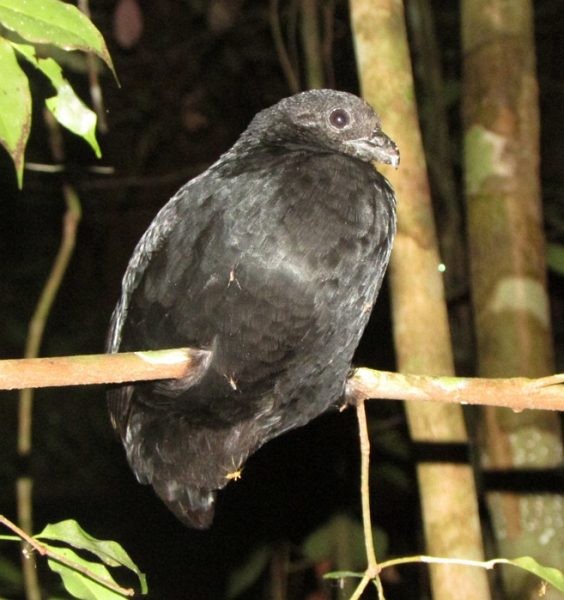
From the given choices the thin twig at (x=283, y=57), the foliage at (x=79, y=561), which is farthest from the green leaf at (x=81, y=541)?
the thin twig at (x=283, y=57)

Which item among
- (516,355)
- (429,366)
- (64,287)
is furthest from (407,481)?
(64,287)

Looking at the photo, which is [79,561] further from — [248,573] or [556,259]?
[248,573]

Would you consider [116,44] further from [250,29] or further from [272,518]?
[272,518]

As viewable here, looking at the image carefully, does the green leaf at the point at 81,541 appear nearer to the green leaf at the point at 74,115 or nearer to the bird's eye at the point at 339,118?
the green leaf at the point at 74,115

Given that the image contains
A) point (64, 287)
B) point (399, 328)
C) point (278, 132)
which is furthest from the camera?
point (64, 287)

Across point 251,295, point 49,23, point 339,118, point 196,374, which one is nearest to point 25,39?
point 49,23
